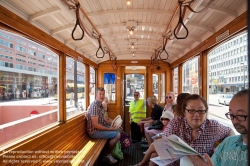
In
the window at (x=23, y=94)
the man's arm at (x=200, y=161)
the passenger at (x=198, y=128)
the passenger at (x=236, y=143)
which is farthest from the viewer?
the window at (x=23, y=94)

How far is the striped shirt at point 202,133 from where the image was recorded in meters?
1.84

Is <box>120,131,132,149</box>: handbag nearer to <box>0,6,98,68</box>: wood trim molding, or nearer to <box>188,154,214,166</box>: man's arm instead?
<box>0,6,98,68</box>: wood trim molding

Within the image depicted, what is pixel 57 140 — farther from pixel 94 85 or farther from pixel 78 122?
pixel 94 85

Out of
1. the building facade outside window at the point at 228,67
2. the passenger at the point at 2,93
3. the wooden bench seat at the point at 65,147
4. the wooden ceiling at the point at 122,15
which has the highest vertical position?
the wooden ceiling at the point at 122,15

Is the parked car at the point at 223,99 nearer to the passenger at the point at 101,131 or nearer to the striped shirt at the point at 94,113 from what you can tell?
the passenger at the point at 101,131

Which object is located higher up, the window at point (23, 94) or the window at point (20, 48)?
the window at point (20, 48)

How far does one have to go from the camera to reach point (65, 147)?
3133 millimetres

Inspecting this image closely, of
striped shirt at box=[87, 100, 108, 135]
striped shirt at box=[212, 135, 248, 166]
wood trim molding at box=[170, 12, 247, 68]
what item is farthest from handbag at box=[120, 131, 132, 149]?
striped shirt at box=[212, 135, 248, 166]

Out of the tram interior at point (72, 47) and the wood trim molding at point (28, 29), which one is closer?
the wood trim molding at point (28, 29)

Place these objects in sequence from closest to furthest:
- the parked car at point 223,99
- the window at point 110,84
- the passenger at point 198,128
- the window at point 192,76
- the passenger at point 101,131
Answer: the passenger at point 198,128 → the parked car at point 223,99 → the passenger at point 101,131 → the window at point 192,76 → the window at point 110,84

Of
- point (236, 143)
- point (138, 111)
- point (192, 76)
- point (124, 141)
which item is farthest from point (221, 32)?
point (138, 111)

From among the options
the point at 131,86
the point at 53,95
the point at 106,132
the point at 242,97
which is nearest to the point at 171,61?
the point at 131,86

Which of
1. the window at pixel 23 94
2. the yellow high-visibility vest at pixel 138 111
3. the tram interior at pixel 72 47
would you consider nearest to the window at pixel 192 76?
the tram interior at pixel 72 47

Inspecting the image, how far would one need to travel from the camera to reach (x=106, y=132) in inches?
151
